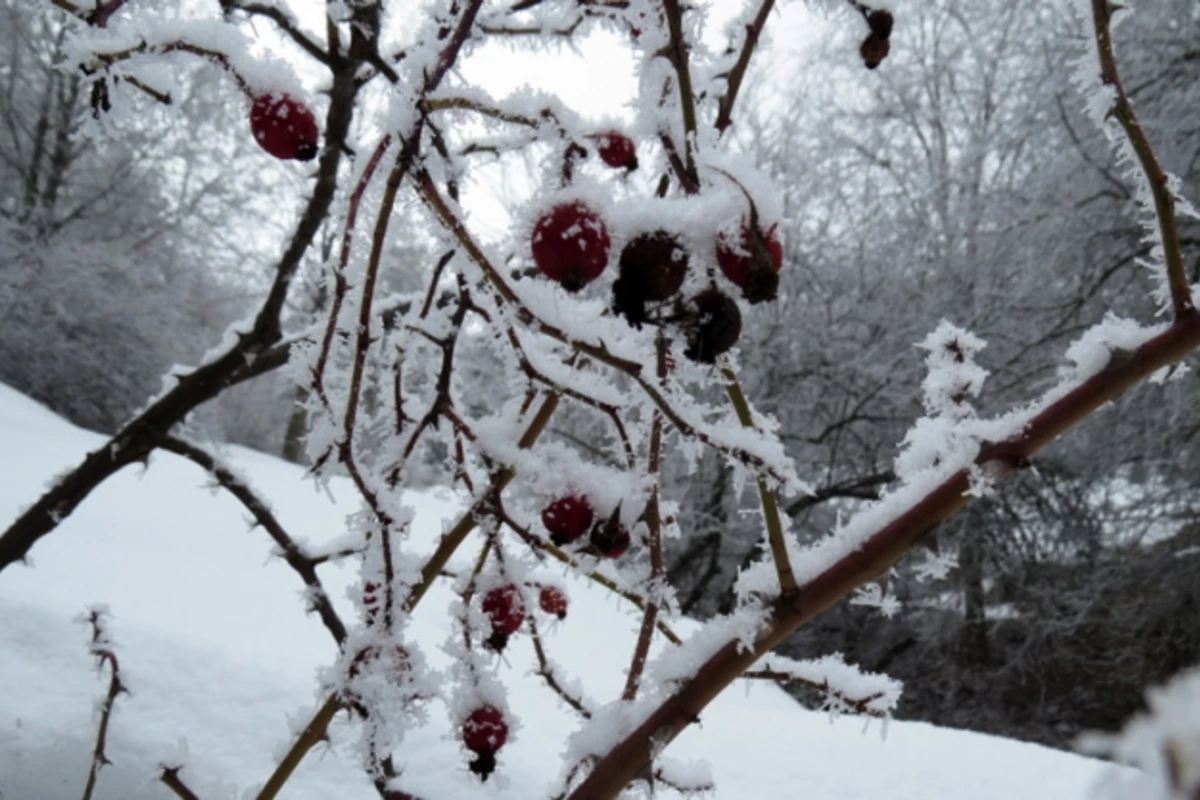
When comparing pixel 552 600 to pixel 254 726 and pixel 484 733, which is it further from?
pixel 254 726

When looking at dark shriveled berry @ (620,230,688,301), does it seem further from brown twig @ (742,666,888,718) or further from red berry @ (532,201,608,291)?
brown twig @ (742,666,888,718)

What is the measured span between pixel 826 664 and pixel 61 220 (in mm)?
Result: 8171

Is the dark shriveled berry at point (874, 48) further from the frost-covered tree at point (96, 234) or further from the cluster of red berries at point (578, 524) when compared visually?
the frost-covered tree at point (96, 234)

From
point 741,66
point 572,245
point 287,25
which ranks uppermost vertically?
point 287,25

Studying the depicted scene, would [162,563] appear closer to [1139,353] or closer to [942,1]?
[1139,353]

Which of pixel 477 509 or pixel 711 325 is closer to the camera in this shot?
pixel 711 325

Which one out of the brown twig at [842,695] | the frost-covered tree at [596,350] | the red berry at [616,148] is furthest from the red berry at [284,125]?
the brown twig at [842,695]

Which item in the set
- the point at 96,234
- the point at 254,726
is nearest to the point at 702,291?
the point at 254,726

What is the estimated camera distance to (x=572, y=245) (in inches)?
14.1

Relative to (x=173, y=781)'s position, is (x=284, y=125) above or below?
above

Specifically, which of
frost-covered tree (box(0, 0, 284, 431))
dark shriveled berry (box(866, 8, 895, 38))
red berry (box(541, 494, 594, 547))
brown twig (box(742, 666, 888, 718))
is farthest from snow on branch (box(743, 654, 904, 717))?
frost-covered tree (box(0, 0, 284, 431))

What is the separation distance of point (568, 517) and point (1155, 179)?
1.04 feet

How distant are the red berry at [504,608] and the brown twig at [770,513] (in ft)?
0.76

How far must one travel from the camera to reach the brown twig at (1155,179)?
40cm
